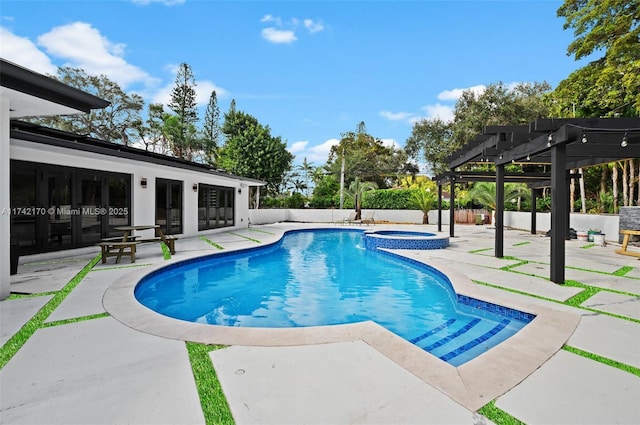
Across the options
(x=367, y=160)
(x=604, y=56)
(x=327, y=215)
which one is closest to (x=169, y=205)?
(x=327, y=215)

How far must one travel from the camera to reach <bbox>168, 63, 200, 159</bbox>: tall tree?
29.5 meters

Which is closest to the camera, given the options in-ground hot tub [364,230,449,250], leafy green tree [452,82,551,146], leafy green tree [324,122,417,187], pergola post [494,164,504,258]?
pergola post [494,164,504,258]

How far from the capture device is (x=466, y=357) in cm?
349

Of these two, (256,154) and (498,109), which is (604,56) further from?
(256,154)

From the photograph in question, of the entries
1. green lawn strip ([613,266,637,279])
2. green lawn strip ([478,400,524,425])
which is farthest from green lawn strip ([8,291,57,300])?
green lawn strip ([613,266,637,279])

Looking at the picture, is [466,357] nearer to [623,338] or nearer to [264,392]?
[623,338]

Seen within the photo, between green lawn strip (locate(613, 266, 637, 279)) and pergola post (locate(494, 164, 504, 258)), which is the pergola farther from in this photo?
green lawn strip (locate(613, 266, 637, 279))

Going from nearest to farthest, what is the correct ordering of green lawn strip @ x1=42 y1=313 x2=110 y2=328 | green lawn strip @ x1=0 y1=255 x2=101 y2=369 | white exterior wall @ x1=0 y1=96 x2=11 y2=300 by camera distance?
green lawn strip @ x1=0 y1=255 x2=101 y2=369 → green lawn strip @ x1=42 y1=313 x2=110 y2=328 → white exterior wall @ x1=0 y1=96 x2=11 y2=300

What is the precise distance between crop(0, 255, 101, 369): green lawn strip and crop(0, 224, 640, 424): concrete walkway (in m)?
0.02

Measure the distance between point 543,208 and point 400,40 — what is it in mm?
14859

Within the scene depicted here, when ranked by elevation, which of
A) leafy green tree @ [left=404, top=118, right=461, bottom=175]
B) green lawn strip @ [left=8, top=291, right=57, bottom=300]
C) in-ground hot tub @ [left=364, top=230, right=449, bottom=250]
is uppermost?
leafy green tree @ [left=404, top=118, right=461, bottom=175]

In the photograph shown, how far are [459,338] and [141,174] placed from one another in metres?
10.9

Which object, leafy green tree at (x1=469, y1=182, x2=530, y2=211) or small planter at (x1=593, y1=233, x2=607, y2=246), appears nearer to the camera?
small planter at (x1=593, y1=233, x2=607, y2=246)

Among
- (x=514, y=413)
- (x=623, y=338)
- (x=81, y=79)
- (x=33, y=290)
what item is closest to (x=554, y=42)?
(x=623, y=338)
